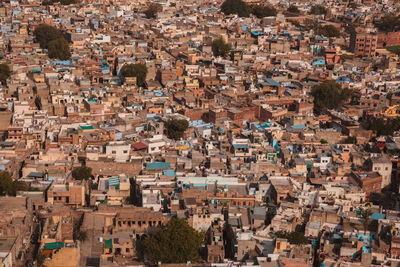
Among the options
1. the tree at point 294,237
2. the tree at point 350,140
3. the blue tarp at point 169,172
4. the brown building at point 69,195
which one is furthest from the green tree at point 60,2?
the tree at point 294,237

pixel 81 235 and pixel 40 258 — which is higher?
pixel 40 258

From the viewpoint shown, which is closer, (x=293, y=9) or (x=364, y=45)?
(x=364, y=45)

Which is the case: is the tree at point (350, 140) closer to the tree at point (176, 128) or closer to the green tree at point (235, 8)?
the tree at point (176, 128)

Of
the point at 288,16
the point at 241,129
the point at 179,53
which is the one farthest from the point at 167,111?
the point at 288,16

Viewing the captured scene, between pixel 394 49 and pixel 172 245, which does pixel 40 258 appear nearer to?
pixel 172 245

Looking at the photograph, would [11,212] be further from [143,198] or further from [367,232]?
[367,232]

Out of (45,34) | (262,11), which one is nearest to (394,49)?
(262,11)
